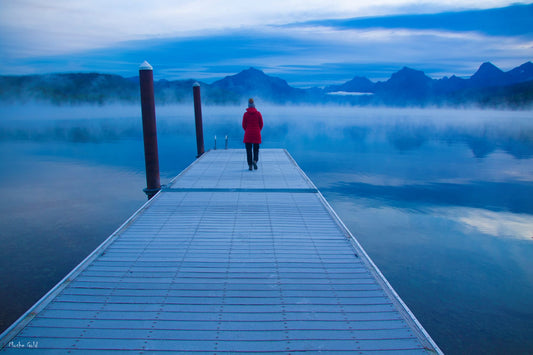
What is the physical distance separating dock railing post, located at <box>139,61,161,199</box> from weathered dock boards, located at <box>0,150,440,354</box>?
3.19m

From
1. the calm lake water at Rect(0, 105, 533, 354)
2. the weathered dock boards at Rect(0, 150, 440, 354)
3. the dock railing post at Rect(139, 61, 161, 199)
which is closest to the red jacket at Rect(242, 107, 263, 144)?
the dock railing post at Rect(139, 61, 161, 199)

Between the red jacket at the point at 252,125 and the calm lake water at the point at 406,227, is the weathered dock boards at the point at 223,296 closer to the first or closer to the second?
the calm lake water at the point at 406,227

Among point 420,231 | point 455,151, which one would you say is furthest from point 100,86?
point 420,231

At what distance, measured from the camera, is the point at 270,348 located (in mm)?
2920

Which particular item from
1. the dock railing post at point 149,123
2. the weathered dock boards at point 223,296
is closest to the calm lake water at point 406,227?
the dock railing post at point 149,123

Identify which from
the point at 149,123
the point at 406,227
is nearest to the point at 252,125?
the point at 149,123

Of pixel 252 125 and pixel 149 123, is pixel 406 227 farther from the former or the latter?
pixel 149 123

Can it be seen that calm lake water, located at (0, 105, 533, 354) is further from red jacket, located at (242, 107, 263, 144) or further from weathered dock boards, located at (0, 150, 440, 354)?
red jacket, located at (242, 107, 263, 144)

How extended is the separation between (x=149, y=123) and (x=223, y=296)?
658cm

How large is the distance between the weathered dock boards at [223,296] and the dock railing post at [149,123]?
3.19 metres

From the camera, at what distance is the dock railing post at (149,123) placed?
8930 mm

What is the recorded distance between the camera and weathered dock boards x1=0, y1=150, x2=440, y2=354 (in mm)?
2990

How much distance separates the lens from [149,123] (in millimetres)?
9195

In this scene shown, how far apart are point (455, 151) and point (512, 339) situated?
2575 cm
